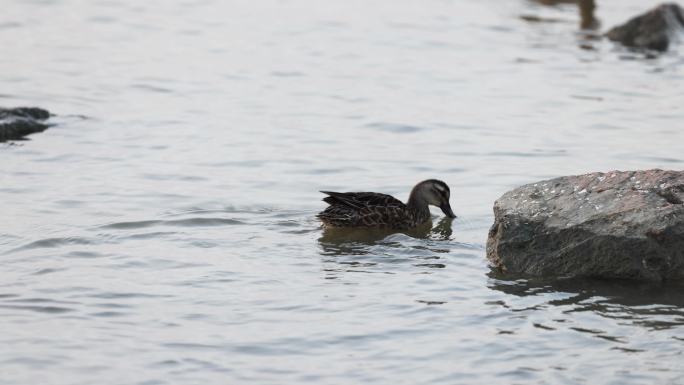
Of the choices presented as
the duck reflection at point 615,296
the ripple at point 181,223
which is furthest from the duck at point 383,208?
the duck reflection at point 615,296

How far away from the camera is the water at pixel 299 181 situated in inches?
306

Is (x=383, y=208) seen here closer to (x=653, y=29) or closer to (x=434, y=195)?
(x=434, y=195)

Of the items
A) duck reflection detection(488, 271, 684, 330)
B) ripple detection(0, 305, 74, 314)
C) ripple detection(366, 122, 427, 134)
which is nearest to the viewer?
ripple detection(0, 305, 74, 314)

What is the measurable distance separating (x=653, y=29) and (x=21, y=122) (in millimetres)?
12164

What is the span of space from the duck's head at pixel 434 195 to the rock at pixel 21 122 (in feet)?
17.0

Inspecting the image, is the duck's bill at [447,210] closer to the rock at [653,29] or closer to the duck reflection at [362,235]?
the duck reflection at [362,235]

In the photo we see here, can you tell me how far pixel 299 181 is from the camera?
508 inches

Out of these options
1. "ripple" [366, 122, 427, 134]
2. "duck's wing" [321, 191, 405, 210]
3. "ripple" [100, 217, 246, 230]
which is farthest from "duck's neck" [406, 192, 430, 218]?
"ripple" [366, 122, 427, 134]

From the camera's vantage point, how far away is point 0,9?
22219mm

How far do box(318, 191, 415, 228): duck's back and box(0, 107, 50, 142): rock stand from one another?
4.89 meters

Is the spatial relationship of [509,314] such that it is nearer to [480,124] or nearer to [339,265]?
[339,265]

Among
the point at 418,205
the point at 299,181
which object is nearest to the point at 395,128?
the point at 299,181

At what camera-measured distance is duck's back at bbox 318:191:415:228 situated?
35.8ft

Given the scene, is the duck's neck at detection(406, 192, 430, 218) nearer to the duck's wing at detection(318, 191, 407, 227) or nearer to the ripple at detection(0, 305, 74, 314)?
the duck's wing at detection(318, 191, 407, 227)
